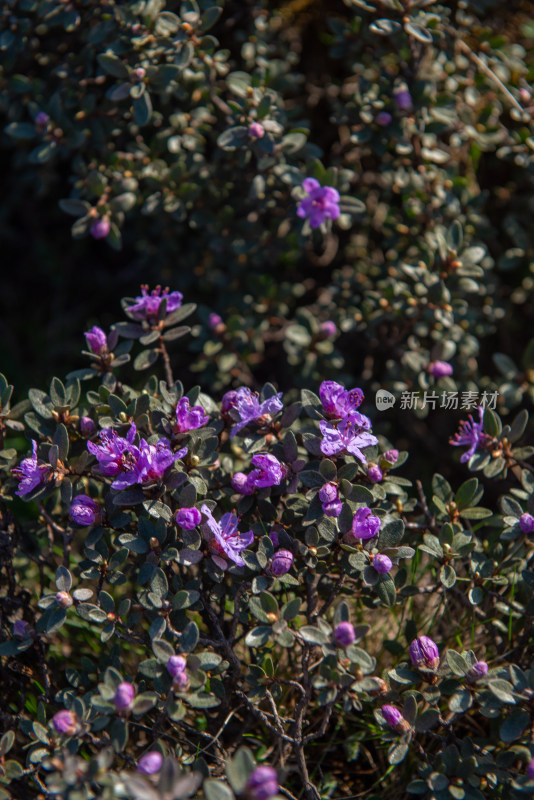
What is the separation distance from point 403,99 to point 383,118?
0.27 ft

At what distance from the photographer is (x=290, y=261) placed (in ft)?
7.94

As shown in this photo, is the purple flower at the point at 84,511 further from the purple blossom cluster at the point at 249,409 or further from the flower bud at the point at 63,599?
the purple blossom cluster at the point at 249,409

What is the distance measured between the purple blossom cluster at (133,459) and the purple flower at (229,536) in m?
0.13

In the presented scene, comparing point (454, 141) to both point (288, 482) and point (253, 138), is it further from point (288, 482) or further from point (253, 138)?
point (288, 482)

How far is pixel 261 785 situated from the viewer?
1047 millimetres

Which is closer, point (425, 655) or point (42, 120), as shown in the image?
point (425, 655)

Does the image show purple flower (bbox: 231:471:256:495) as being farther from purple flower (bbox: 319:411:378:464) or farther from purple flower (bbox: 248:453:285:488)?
purple flower (bbox: 319:411:378:464)

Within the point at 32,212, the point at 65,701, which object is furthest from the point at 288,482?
the point at 32,212

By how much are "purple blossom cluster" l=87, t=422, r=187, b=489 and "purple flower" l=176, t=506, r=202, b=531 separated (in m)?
0.10

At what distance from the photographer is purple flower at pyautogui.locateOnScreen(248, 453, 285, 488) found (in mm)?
1401

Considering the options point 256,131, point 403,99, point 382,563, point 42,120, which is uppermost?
point 403,99

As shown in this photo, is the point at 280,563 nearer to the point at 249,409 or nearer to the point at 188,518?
the point at 188,518
